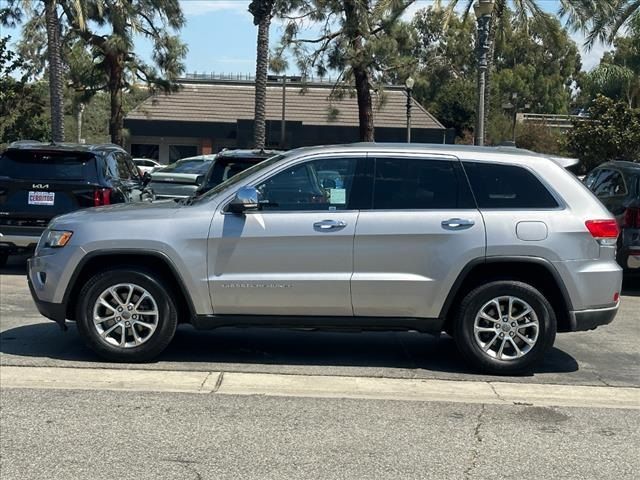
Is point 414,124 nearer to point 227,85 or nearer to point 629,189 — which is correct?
point 227,85

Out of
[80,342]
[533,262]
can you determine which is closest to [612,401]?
[533,262]

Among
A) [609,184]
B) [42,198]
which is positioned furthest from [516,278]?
[42,198]

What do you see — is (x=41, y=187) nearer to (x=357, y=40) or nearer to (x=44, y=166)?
(x=44, y=166)

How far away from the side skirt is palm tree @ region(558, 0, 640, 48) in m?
16.8

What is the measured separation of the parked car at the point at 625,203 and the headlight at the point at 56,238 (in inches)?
279

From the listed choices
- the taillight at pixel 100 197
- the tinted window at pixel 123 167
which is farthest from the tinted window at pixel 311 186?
the tinted window at pixel 123 167

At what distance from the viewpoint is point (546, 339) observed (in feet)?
20.5

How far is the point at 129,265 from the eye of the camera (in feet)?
21.1

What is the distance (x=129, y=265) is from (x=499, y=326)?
3.12 m

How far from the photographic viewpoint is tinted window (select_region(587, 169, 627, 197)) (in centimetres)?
1087

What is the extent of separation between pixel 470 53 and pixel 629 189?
173ft

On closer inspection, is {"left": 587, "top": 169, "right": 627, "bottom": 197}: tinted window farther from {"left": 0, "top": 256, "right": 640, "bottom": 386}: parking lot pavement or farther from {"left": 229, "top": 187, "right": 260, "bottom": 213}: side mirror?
{"left": 229, "top": 187, "right": 260, "bottom": 213}: side mirror

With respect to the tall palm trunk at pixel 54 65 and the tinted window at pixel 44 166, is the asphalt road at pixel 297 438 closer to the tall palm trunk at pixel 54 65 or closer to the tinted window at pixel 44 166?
the tinted window at pixel 44 166

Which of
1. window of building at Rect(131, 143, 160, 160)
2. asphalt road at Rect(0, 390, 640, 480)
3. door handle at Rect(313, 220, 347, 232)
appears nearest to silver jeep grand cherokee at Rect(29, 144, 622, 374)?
door handle at Rect(313, 220, 347, 232)
